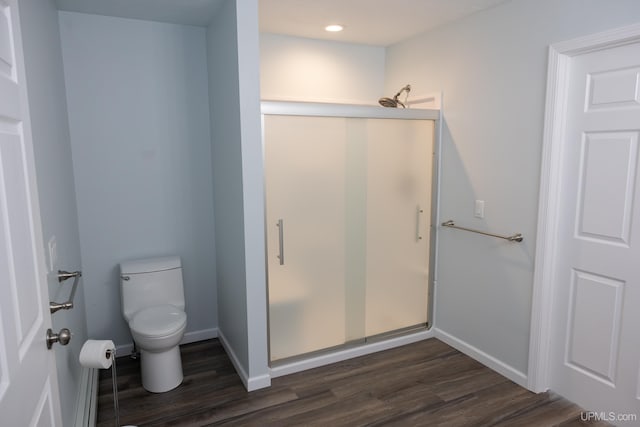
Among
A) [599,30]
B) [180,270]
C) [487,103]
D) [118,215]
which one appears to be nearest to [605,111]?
[599,30]

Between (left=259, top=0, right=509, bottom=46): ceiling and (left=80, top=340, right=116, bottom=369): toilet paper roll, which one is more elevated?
(left=259, top=0, right=509, bottom=46): ceiling

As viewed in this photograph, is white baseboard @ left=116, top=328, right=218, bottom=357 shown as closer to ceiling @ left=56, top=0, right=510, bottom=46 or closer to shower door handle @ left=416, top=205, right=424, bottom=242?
shower door handle @ left=416, top=205, right=424, bottom=242

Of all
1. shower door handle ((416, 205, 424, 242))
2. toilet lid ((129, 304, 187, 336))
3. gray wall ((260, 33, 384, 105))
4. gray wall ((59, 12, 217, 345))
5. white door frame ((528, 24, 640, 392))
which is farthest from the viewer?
gray wall ((260, 33, 384, 105))

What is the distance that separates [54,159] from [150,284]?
3.73 ft

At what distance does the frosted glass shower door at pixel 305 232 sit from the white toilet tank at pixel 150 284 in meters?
0.77

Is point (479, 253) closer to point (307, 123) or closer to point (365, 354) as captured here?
point (365, 354)

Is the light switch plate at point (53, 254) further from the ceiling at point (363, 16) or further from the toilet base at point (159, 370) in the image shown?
the ceiling at point (363, 16)

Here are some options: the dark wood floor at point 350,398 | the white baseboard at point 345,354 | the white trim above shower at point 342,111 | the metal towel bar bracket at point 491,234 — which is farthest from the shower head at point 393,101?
the dark wood floor at point 350,398

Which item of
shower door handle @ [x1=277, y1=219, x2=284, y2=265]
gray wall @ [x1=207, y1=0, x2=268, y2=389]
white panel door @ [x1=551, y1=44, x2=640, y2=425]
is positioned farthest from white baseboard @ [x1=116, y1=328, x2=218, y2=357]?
white panel door @ [x1=551, y1=44, x2=640, y2=425]

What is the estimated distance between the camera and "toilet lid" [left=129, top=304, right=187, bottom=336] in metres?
2.54

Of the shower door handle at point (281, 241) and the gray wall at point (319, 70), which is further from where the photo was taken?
the gray wall at point (319, 70)

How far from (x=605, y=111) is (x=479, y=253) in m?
1.16

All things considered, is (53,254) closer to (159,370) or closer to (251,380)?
(159,370)

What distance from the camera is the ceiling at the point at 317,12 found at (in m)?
2.59
